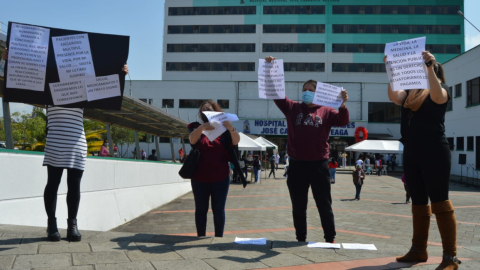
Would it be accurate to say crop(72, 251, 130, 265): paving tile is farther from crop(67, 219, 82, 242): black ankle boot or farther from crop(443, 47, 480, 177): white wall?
crop(443, 47, 480, 177): white wall

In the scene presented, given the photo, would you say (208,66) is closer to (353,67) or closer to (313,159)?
(353,67)

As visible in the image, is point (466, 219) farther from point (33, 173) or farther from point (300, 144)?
point (33, 173)

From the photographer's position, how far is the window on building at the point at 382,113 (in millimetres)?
47781

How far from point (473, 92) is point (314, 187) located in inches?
1107

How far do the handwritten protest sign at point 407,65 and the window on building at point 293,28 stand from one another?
55.7 metres

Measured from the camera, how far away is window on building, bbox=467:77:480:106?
88.8 feet

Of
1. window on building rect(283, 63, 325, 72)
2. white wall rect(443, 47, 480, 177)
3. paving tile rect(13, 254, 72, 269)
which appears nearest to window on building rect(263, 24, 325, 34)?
window on building rect(283, 63, 325, 72)

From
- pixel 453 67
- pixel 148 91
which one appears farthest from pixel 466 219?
pixel 148 91

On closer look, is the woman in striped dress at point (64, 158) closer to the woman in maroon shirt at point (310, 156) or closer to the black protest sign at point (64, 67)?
the black protest sign at point (64, 67)

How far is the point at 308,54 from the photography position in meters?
56.9

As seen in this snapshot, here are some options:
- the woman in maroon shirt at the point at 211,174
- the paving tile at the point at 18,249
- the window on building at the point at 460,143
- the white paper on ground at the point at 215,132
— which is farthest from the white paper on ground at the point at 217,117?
the window on building at the point at 460,143

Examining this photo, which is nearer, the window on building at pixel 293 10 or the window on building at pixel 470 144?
the window on building at pixel 470 144

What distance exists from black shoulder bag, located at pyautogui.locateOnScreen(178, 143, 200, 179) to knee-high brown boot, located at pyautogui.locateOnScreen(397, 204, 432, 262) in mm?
2157

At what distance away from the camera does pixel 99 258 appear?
3168 millimetres
